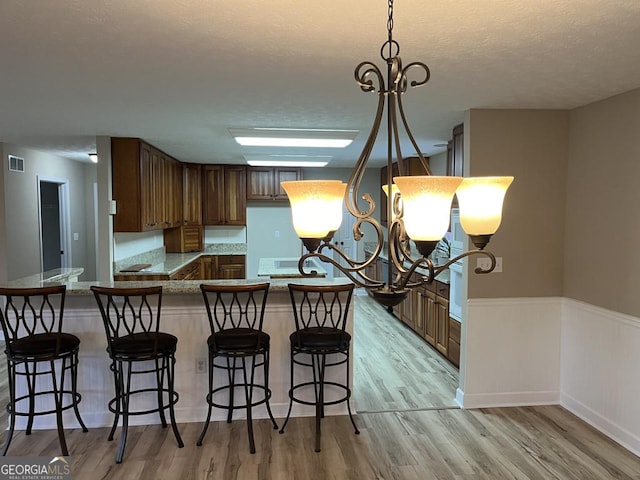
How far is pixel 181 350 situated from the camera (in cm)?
334

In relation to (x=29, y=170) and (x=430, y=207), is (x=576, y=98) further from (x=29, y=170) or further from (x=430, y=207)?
(x=29, y=170)

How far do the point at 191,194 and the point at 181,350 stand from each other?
4.12 meters

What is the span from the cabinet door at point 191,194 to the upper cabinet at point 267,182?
2.65 ft

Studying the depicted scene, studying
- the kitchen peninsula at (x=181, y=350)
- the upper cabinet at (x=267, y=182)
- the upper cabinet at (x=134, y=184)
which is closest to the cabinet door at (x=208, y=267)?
the upper cabinet at (x=267, y=182)

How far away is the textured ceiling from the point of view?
68.5 inches

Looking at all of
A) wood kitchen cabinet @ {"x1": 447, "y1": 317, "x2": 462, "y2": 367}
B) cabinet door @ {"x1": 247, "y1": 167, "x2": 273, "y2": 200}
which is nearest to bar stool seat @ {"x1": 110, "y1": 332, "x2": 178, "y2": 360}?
wood kitchen cabinet @ {"x1": 447, "y1": 317, "x2": 462, "y2": 367}

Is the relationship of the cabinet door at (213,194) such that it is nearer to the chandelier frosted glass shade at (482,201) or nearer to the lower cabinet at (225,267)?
the lower cabinet at (225,267)

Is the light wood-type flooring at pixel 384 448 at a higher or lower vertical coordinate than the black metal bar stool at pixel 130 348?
lower

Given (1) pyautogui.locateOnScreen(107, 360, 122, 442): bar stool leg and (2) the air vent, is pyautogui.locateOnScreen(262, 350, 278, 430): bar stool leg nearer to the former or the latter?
(1) pyautogui.locateOnScreen(107, 360, 122, 442): bar stool leg

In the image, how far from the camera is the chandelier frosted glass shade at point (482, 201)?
4.68 feet

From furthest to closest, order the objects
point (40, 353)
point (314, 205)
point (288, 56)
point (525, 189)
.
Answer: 1. point (525, 189)
2. point (40, 353)
3. point (288, 56)
4. point (314, 205)

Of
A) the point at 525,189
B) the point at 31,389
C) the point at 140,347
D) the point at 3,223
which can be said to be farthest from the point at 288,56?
the point at 3,223

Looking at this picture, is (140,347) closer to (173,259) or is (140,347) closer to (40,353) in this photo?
(40,353)

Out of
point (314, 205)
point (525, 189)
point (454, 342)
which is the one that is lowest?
point (454, 342)
